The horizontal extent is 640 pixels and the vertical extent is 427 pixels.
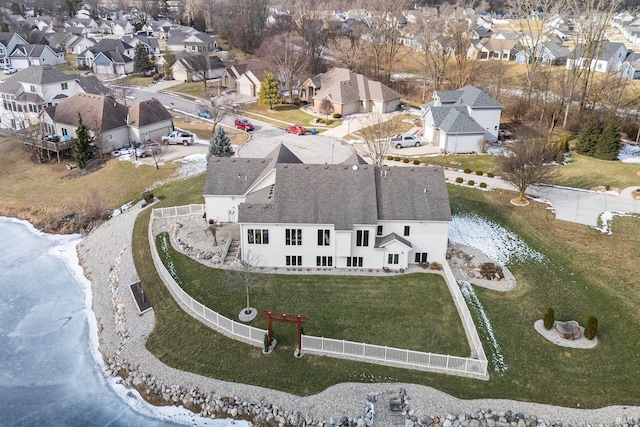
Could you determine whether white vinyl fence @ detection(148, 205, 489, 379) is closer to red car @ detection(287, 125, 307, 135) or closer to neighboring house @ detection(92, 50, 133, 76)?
red car @ detection(287, 125, 307, 135)

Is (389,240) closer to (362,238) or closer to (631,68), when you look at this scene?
(362,238)

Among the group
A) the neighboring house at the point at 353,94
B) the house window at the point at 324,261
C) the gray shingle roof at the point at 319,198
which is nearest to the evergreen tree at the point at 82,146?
the gray shingle roof at the point at 319,198

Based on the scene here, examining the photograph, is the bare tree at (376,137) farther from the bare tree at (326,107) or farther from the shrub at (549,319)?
the shrub at (549,319)

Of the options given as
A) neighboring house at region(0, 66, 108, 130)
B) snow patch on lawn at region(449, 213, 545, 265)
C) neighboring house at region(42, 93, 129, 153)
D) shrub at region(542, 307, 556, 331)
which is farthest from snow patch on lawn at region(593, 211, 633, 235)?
neighboring house at region(0, 66, 108, 130)

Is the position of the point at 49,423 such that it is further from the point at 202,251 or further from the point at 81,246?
the point at 81,246

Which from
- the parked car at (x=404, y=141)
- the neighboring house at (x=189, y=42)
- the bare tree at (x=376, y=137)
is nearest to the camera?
the bare tree at (x=376, y=137)

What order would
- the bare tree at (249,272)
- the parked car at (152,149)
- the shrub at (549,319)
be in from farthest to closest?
the parked car at (152,149) < the bare tree at (249,272) < the shrub at (549,319)

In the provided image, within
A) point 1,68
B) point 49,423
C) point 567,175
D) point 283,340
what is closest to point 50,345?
point 49,423
